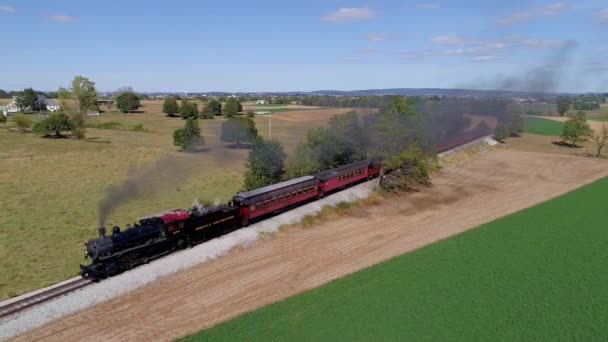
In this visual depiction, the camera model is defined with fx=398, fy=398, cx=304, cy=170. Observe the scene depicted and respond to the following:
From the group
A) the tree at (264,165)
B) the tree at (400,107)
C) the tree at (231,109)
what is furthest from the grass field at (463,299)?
the tree at (231,109)

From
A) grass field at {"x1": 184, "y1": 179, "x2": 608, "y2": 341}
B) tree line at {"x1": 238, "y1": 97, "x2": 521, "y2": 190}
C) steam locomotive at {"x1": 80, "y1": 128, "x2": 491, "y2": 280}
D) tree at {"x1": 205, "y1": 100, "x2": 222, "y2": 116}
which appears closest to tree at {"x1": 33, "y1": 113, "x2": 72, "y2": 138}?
tree at {"x1": 205, "y1": 100, "x2": 222, "y2": 116}

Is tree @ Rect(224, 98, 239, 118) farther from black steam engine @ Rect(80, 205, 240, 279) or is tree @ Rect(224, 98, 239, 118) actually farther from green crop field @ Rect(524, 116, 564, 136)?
black steam engine @ Rect(80, 205, 240, 279)

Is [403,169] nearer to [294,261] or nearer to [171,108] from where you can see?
[294,261]

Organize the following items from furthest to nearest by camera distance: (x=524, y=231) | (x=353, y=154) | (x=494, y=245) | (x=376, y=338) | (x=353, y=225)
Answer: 1. (x=353, y=154)
2. (x=353, y=225)
3. (x=524, y=231)
4. (x=494, y=245)
5. (x=376, y=338)

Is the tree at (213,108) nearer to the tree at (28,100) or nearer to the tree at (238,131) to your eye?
the tree at (238,131)

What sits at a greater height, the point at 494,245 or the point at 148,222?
the point at 148,222

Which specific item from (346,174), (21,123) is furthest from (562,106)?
(21,123)

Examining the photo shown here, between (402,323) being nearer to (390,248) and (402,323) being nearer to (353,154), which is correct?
(390,248)

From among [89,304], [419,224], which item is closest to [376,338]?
[89,304]
